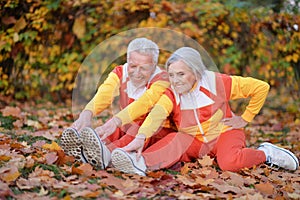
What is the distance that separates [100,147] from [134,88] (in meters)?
0.63

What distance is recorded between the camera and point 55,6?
612 centimetres

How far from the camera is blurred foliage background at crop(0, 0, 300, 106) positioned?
622cm

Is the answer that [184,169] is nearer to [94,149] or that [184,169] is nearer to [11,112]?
[94,149]

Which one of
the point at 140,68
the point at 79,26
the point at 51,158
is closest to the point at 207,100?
the point at 140,68

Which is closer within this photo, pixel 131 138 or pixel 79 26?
pixel 131 138

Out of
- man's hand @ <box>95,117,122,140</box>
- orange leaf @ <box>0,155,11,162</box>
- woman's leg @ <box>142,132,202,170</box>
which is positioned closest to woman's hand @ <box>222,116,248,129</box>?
woman's leg @ <box>142,132,202,170</box>

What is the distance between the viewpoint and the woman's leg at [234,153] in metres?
3.19

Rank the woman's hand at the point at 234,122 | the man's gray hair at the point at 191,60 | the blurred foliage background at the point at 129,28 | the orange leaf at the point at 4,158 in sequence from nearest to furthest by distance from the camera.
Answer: the orange leaf at the point at 4,158 < the man's gray hair at the point at 191,60 < the woman's hand at the point at 234,122 < the blurred foliage background at the point at 129,28

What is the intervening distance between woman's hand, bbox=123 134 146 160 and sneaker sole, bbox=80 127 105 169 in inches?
7.0

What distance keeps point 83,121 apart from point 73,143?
31cm

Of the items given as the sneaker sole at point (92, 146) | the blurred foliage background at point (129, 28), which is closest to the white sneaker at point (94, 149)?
the sneaker sole at point (92, 146)

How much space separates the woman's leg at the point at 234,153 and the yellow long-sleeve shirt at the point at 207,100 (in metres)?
0.09

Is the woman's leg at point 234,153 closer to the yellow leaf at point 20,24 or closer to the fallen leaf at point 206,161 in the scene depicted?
the fallen leaf at point 206,161

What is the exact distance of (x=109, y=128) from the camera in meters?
3.24
